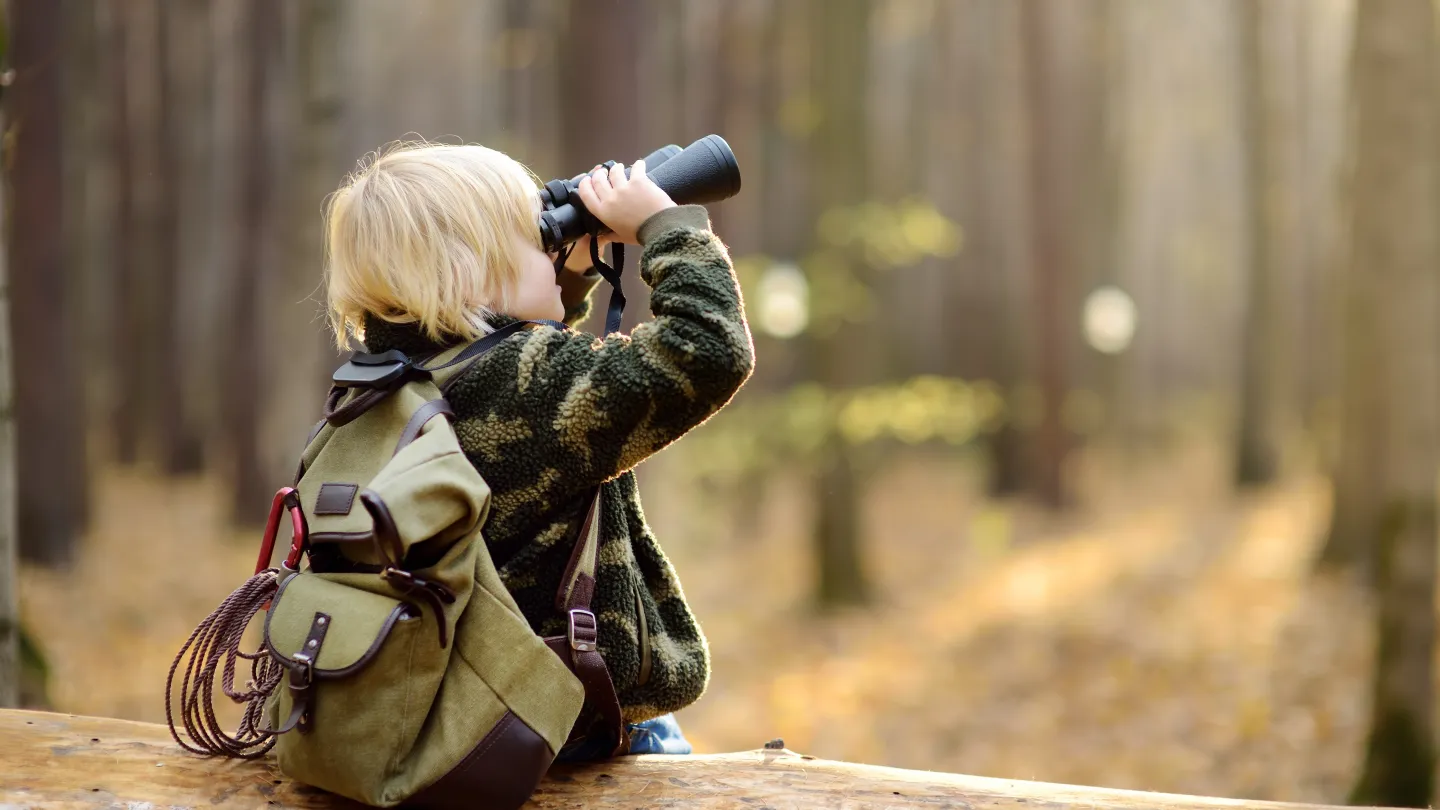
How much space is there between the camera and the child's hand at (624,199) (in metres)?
2.21

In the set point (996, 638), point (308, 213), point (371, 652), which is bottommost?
point (996, 638)

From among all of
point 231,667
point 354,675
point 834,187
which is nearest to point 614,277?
point 354,675

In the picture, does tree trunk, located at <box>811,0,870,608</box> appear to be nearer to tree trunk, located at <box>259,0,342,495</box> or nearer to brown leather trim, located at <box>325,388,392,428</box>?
tree trunk, located at <box>259,0,342,495</box>

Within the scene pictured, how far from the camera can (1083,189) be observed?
586 inches

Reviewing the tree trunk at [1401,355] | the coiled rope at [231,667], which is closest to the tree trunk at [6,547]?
the coiled rope at [231,667]

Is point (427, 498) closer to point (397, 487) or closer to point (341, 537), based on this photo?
point (397, 487)

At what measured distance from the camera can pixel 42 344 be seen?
31.0 feet

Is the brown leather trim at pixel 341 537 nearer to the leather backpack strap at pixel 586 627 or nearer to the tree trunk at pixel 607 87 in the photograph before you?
the leather backpack strap at pixel 586 627

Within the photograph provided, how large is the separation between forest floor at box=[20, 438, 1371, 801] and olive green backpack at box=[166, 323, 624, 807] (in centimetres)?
380

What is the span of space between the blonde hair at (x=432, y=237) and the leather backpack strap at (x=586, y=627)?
0.43m

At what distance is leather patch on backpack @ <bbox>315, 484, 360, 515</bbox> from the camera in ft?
6.49

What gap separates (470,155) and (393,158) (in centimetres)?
14

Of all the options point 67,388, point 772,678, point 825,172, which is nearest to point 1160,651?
point 772,678

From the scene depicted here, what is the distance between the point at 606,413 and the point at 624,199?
1.48 ft
